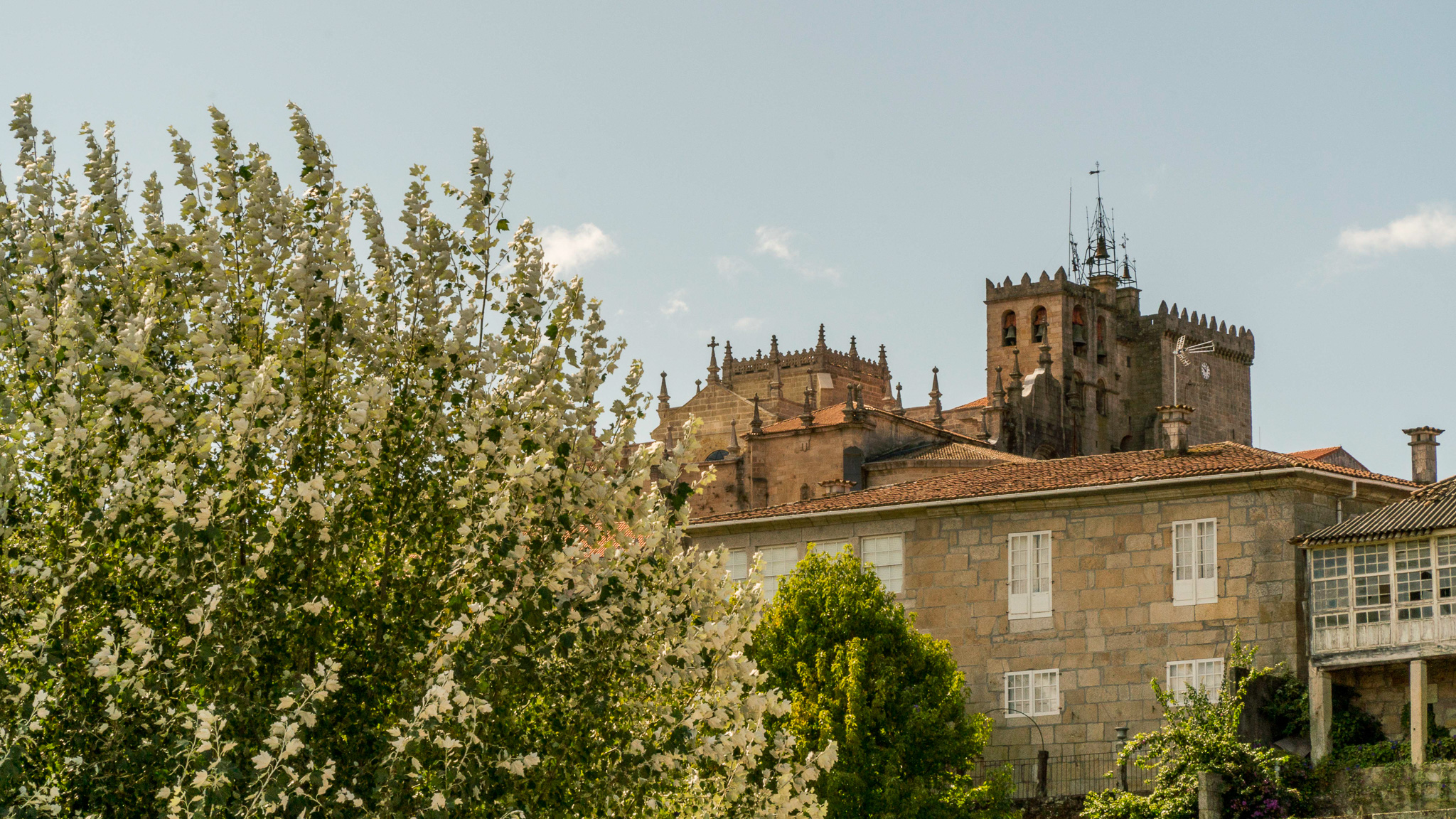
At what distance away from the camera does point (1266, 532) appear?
119 ft

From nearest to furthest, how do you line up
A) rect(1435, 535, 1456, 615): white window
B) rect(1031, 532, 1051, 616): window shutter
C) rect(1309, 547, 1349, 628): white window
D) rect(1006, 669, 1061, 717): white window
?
rect(1435, 535, 1456, 615): white window < rect(1309, 547, 1349, 628): white window < rect(1006, 669, 1061, 717): white window < rect(1031, 532, 1051, 616): window shutter

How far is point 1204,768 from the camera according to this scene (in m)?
32.8

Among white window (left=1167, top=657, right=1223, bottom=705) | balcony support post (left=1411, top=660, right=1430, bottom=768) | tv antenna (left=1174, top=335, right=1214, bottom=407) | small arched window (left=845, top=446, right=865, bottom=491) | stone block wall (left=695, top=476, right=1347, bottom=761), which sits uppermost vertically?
tv antenna (left=1174, top=335, right=1214, bottom=407)

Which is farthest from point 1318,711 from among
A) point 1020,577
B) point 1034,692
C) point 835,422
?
point 835,422

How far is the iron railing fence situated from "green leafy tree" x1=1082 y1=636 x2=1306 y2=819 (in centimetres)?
118

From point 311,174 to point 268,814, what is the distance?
→ 429 cm

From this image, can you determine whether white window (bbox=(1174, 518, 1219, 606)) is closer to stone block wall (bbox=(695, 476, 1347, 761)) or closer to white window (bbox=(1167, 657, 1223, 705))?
stone block wall (bbox=(695, 476, 1347, 761))

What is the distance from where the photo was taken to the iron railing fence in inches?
1426

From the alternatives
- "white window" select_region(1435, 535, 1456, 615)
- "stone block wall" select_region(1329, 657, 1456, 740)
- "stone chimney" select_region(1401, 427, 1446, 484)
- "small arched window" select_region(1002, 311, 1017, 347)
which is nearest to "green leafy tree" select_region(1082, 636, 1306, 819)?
"stone block wall" select_region(1329, 657, 1456, 740)

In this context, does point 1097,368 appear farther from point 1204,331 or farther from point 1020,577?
point 1020,577

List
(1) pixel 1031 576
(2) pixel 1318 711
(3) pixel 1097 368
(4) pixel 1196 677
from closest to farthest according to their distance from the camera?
1. (2) pixel 1318 711
2. (4) pixel 1196 677
3. (1) pixel 1031 576
4. (3) pixel 1097 368

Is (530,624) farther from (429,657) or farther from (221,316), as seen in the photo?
Result: (221,316)

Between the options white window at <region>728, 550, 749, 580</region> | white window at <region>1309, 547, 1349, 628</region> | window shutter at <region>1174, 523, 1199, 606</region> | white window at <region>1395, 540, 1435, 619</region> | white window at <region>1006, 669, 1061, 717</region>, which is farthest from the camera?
white window at <region>728, 550, 749, 580</region>

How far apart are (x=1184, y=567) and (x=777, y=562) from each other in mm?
8808
